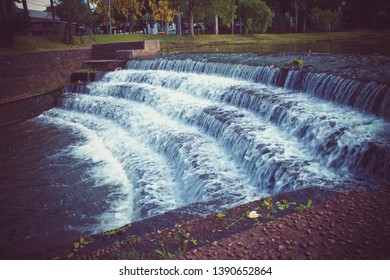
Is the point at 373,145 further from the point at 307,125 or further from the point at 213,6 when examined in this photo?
the point at 213,6

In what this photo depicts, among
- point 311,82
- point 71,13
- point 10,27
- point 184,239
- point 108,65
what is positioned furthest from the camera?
point 71,13

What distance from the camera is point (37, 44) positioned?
2008 centimetres

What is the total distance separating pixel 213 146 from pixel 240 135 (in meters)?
0.98

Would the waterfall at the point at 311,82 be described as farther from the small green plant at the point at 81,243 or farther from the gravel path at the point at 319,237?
the small green plant at the point at 81,243

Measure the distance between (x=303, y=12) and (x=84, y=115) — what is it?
50259 millimetres

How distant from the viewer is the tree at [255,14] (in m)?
40.5

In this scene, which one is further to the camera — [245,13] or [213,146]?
[245,13]

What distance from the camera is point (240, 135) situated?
26.1ft

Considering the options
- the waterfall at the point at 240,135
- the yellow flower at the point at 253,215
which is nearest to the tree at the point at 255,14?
the waterfall at the point at 240,135

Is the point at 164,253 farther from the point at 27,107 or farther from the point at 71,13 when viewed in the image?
the point at 71,13

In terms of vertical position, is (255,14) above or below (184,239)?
above

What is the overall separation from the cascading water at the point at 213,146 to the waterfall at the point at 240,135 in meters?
0.03

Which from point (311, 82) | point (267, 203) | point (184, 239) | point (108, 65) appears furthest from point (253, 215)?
point (108, 65)

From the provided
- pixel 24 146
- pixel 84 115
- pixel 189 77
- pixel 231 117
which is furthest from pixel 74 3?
pixel 231 117
